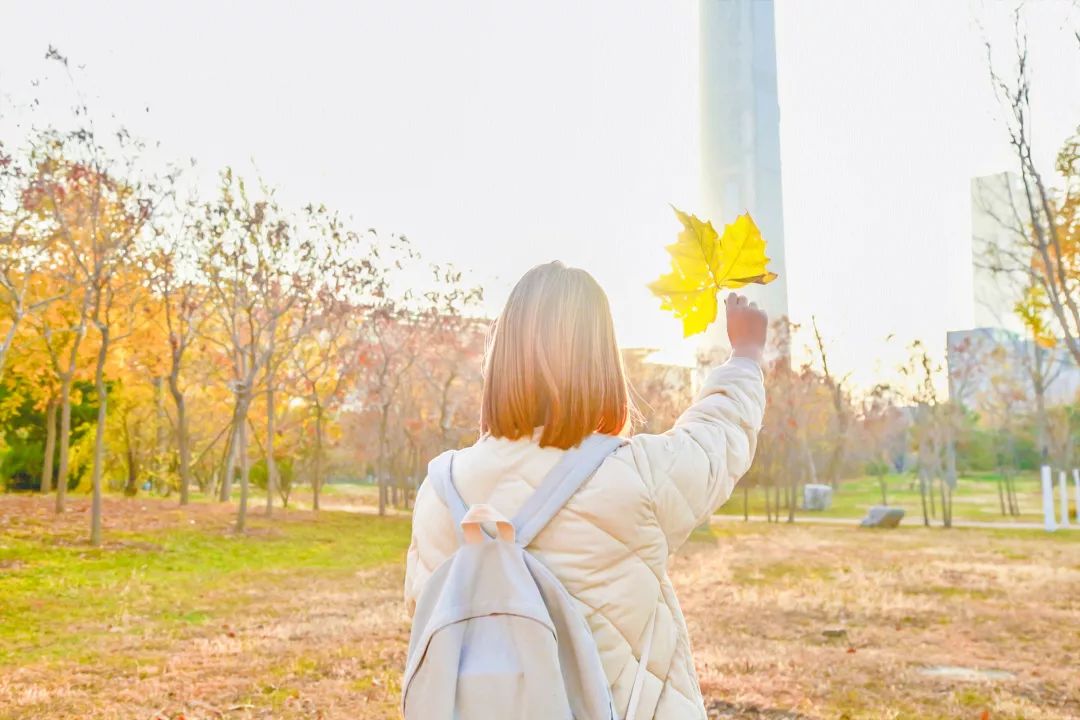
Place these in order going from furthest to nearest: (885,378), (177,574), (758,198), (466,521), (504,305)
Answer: (758,198) → (885,378) → (177,574) → (504,305) → (466,521)

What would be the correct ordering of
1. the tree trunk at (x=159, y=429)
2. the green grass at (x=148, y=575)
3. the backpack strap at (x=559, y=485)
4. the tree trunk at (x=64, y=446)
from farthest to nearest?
the tree trunk at (x=159, y=429)
the tree trunk at (x=64, y=446)
the green grass at (x=148, y=575)
the backpack strap at (x=559, y=485)

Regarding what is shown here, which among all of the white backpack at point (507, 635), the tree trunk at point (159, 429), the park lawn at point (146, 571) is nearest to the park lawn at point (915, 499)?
the park lawn at point (146, 571)

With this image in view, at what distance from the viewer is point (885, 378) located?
28266mm

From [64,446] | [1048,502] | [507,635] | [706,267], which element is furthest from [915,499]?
[507,635]

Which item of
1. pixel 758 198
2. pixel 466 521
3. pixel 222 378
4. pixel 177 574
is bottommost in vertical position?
pixel 177 574

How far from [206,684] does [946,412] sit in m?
24.2

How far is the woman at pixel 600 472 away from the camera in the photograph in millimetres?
1549

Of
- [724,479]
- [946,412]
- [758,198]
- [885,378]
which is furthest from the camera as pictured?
[758,198]

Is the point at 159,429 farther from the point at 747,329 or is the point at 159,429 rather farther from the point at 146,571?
the point at 747,329

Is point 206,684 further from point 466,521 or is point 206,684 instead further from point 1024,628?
point 1024,628

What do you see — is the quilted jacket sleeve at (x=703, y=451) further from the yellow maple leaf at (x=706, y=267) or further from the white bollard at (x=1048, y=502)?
the white bollard at (x=1048, y=502)

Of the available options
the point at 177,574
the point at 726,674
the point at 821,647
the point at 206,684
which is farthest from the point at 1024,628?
the point at 177,574

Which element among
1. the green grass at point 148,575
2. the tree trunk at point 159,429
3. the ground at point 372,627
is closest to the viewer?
the ground at point 372,627

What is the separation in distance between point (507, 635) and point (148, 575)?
35.5 ft
